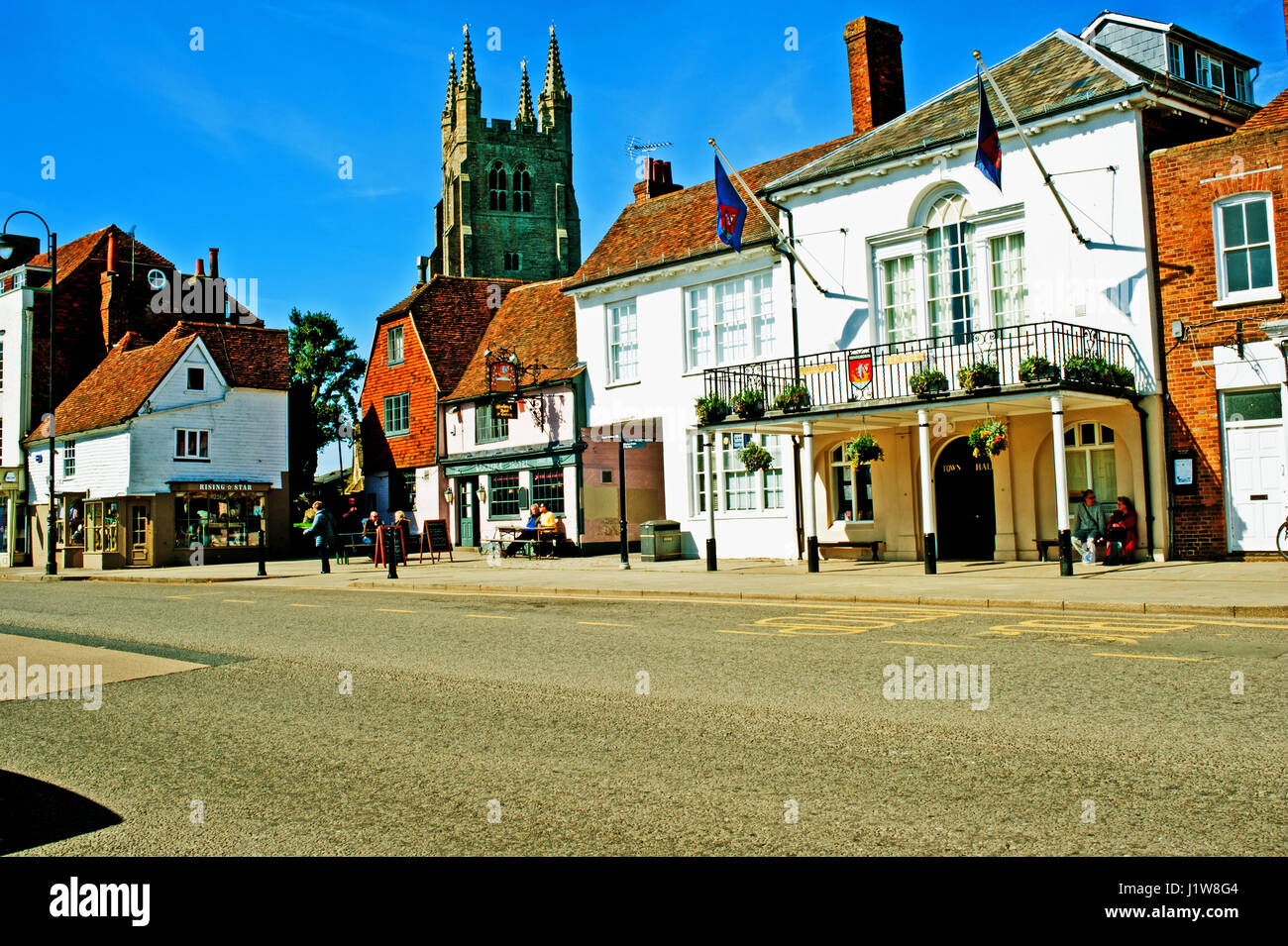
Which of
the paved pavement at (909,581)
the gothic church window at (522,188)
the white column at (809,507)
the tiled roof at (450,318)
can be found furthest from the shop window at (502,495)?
the gothic church window at (522,188)

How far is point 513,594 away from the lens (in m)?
19.2

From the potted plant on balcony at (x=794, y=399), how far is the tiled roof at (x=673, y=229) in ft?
17.8

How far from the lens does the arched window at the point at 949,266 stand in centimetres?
2277

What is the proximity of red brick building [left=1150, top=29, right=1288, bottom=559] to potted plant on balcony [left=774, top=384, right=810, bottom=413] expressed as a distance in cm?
724

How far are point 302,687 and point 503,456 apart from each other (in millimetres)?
26075

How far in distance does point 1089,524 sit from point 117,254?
45749 mm

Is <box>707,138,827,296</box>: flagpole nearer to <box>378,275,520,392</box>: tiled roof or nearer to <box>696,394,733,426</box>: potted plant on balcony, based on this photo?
<box>696,394,733,426</box>: potted plant on balcony

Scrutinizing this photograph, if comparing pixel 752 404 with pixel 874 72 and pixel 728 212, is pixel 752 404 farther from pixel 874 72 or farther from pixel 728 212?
pixel 874 72

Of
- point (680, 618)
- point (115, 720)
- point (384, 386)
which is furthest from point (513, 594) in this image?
point (384, 386)

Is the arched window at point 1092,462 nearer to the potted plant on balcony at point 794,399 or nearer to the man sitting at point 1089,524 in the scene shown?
the man sitting at point 1089,524

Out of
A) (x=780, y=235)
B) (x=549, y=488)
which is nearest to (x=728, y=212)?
(x=780, y=235)

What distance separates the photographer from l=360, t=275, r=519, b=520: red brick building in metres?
39.2

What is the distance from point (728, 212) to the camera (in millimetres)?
21828
